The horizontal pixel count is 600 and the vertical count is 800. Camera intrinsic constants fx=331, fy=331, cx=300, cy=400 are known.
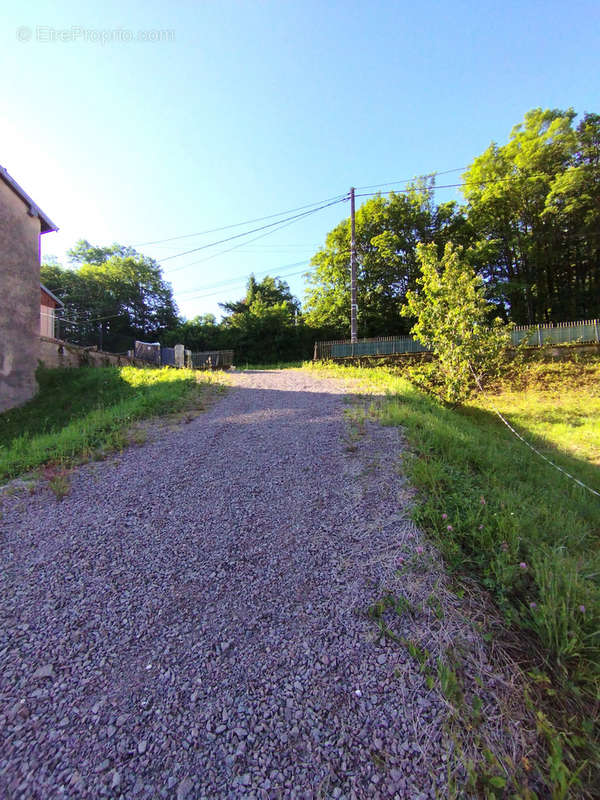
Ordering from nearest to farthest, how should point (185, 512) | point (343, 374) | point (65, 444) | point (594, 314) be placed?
point (185, 512) < point (65, 444) < point (343, 374) < point (594, 314)

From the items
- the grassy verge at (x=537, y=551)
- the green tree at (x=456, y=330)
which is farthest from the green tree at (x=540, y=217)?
the grassy verge at (x=537, y=551)

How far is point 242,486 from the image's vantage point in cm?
342

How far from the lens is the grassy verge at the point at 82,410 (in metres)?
4.62

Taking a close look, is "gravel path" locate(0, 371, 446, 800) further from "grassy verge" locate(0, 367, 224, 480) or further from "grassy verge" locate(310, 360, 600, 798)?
"grassy verge" locate(0, 367, 224, 480)

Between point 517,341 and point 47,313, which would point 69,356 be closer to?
point 47,313

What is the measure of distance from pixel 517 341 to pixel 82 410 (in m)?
15.6

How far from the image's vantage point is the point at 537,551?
7.05ft

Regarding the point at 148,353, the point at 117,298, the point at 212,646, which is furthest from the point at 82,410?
the point at 117,298

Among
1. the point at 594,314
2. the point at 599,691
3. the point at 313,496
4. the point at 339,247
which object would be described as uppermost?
the point at 339,247

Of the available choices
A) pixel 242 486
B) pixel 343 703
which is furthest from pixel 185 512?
pixel 343 703

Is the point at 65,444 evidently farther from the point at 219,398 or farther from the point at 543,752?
the point at 543,752

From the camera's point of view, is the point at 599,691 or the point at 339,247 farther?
the point at 339,247

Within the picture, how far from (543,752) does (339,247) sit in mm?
25313

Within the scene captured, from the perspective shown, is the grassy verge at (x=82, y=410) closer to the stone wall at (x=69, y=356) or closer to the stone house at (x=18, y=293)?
the stone house at (x=18, y=293)
